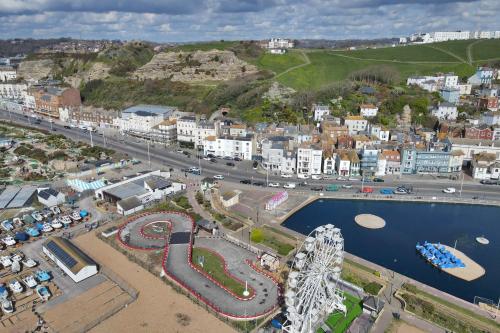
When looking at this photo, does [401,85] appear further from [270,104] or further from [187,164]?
[187,164]

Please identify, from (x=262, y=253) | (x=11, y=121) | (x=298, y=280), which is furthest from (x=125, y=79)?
(x=298, y=280)

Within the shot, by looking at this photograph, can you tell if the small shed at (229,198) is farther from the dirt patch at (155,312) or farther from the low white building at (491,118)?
the low white building at (491,118)

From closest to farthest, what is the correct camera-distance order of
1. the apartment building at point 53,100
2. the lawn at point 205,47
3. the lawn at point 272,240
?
the lawn at point 272,240
the apartment building at point 53,100
the lawn at point 205,47

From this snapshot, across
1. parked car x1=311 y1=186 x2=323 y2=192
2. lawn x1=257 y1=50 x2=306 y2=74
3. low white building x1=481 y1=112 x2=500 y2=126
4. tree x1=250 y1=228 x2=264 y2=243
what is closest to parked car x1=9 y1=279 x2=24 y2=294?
tree x1=250 y1=228 x2=264 y2=243

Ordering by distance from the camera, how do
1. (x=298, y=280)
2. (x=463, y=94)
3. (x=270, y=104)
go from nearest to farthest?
(x=298, y=280) → (x=270, y=104) → (x=463, y=94)

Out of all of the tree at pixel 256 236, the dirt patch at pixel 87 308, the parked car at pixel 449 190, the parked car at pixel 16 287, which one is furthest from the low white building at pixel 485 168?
the parked car at pixel 16 287

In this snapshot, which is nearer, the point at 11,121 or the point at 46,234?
the point at 46,234
